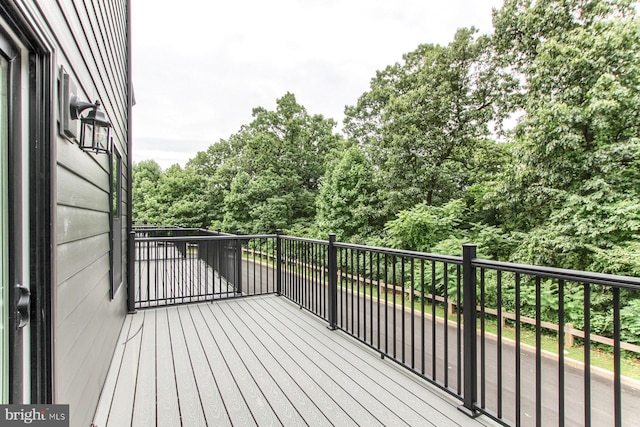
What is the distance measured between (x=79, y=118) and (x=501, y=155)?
1133cm

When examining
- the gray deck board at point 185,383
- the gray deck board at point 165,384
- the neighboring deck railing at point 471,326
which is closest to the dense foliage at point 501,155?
the neighboring deck railing at point 471,326

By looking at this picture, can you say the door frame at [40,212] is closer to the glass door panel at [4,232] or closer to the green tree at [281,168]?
the glass door panel at [4,232]

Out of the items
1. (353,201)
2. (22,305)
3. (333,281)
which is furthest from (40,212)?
(353,201)

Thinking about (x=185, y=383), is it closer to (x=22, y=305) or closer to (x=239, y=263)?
(x=22, y=305)

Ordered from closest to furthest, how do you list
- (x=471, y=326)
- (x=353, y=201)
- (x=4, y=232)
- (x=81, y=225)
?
(x=4, y=232)
(x=81, y=225)
(x=471, y=326)
(x=353, y=201)

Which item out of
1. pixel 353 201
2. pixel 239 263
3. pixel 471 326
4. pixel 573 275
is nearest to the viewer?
pixel 573 275

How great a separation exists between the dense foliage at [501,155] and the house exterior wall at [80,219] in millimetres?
6255

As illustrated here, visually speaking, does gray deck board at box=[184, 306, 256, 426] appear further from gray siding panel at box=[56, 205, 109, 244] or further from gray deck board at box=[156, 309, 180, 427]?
gray siding panel at box=[56, 205, 109, 244]

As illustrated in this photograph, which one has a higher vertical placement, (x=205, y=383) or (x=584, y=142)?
(x=584, y=142)

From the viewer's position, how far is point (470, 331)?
1.79 metres

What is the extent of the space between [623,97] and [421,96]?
4.96 metres

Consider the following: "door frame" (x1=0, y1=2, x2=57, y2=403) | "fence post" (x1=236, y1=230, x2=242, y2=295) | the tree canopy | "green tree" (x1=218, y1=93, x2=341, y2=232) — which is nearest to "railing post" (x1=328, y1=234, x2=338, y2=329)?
"fence post" (x1=236, y1=230, x2=242, y2=295)

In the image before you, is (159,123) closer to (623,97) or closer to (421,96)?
(421,96)

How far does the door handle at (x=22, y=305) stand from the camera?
934mm
